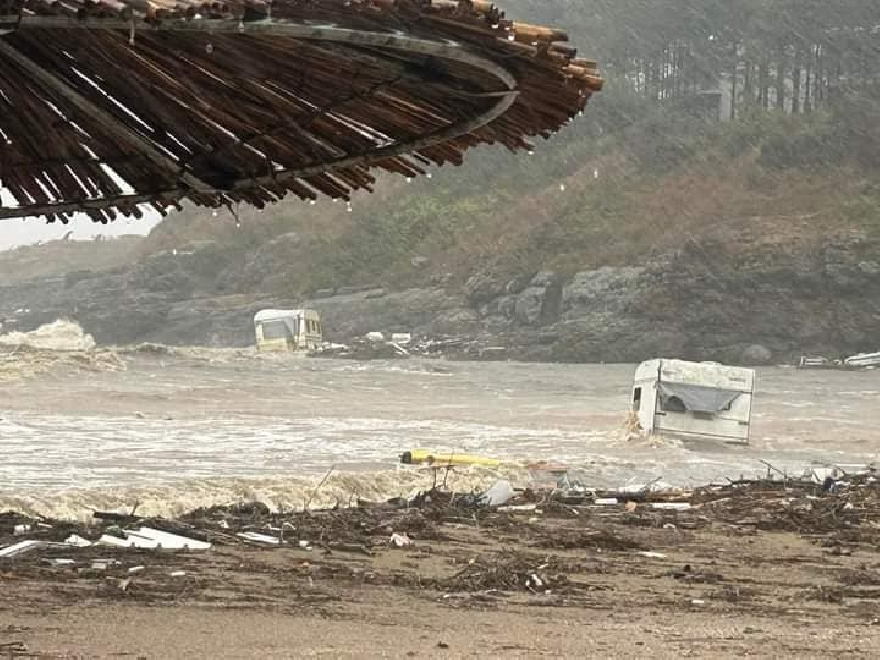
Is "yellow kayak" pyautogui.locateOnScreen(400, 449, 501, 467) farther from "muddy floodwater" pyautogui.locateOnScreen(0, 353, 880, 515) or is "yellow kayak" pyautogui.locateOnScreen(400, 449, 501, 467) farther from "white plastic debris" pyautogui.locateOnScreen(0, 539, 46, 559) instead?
"white plastic debris" pyautogui.locateOnScreen(0, 539, 46, 559)

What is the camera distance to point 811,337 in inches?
2050

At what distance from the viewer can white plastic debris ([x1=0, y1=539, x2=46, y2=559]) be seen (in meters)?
8.01

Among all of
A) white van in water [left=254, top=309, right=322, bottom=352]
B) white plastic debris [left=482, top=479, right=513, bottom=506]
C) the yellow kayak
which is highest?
white plastic debris [left=482, top=479, right=513, bottom=506]

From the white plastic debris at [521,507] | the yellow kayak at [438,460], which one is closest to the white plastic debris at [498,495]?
the white plastic debris at [521,507]

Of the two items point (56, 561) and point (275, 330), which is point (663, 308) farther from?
point (56, 561)

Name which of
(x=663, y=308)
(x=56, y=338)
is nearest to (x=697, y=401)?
(x=663, y=308)

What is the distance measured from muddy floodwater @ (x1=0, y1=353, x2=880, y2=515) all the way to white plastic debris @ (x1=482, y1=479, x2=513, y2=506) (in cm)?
162

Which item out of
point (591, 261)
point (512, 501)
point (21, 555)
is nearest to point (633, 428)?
point (512, 501)

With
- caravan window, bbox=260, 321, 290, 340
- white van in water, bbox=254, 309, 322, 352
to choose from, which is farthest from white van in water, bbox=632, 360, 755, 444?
caravan window, bbox=260, 321, 290, 340

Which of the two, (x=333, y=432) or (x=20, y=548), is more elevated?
(x=20, y=548)

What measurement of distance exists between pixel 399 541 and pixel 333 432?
13698 millimetres

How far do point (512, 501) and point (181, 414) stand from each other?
15.4 m

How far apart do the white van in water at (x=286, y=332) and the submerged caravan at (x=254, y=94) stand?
4580 centimetres

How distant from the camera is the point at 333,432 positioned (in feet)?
75.7
